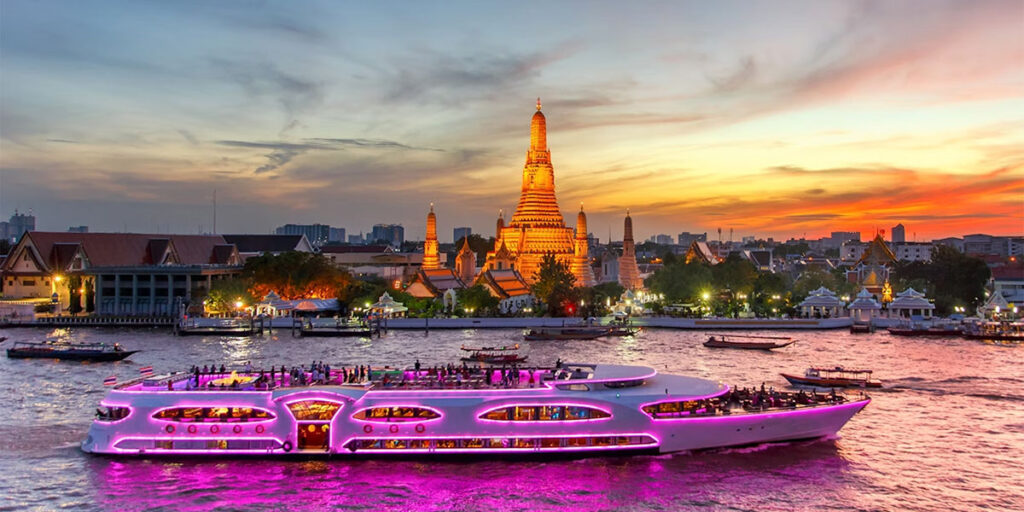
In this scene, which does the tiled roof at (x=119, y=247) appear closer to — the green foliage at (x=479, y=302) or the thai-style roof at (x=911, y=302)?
the green foliage at (x=479, y=302)

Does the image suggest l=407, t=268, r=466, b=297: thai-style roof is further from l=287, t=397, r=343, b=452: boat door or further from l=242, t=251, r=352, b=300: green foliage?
l=287, t=397, r=343, b=452: boat door

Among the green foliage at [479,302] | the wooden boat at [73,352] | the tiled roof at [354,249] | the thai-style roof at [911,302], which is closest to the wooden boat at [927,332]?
the thai-style roof at [911,302]

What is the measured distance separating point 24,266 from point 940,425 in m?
67.6

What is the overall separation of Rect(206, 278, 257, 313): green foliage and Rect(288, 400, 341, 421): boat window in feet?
137

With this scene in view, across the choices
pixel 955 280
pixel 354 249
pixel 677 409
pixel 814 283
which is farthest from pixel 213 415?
pixel 354 249

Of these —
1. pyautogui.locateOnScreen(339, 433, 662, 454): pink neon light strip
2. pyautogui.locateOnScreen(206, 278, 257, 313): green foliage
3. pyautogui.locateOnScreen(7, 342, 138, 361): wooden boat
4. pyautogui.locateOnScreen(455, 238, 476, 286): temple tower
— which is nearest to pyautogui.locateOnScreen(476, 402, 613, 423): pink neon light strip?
pyautogui.locateOnScreen(339, 433, 662, 454): pink neon light strip

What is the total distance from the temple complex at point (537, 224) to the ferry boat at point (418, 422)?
52.9 metres

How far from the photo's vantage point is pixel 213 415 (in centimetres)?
2336

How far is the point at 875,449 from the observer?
23984mm

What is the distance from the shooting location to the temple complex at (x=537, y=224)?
7812 cm

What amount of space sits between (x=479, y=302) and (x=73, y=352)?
2683 centimetres

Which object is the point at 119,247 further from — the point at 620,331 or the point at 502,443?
the point at 502,443

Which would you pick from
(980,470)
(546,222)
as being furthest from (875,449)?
(546,222)

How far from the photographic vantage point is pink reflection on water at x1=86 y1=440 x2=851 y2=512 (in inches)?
786
